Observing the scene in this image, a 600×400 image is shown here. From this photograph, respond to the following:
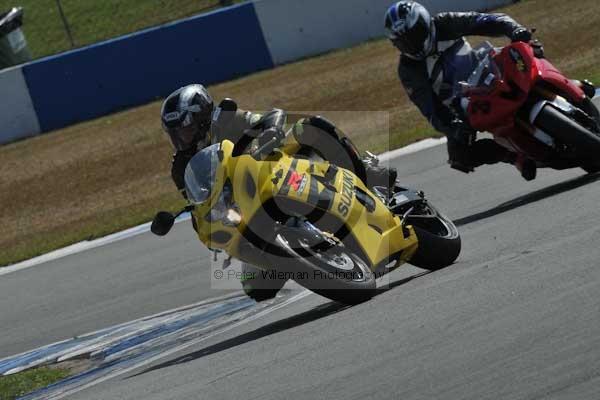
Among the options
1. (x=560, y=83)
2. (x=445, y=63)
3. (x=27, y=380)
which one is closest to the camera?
(x=27, y=380)

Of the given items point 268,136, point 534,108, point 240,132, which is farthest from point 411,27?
point 268,136

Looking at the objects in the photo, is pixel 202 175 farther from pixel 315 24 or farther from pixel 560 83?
pixel 315 24

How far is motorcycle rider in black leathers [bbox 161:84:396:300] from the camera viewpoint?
23.2 ft

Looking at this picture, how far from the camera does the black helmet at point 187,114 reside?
750 centimetres

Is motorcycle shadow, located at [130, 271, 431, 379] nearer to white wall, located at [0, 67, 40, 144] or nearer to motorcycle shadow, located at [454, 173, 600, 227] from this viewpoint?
motorcycle shadow, located at [454, 173, 600, 227]

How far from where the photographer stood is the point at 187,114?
7500 mm

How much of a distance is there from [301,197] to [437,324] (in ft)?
4.63

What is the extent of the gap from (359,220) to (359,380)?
6.83 ft

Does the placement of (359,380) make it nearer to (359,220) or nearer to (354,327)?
(354,327)

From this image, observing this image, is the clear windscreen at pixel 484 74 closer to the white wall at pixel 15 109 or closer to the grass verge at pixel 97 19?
the white wall at pixel 15 109

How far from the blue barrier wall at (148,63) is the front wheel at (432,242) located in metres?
15.7

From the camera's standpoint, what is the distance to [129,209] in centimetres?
1485

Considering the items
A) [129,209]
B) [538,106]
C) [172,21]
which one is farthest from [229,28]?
[538,106]

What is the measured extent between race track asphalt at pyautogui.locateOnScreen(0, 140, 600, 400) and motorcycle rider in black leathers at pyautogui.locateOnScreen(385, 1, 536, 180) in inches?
17.0
